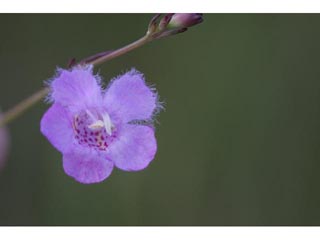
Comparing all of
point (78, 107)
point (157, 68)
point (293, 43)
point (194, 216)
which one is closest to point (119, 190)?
point (194, 216)

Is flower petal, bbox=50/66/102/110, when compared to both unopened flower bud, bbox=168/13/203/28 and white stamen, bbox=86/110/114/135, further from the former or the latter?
unopened flower bud, bbox=168/13/203/28

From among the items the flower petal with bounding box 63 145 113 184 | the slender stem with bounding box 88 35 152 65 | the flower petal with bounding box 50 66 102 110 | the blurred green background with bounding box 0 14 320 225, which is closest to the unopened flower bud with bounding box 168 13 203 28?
the slender stem with bounding box 88 35 152 65

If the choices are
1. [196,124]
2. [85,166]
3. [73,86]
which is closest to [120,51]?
[73,86]

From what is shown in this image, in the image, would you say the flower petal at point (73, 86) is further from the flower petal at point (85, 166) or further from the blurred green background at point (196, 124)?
the blurred green background at point (196, 124)

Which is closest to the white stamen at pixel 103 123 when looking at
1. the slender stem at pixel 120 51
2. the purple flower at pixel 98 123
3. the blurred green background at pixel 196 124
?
the purple flower at pixel 98 123

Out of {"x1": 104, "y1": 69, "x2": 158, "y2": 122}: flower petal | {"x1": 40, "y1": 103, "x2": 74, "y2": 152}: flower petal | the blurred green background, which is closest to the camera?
{"x1": 40, "y1": 103, "x2": 74, "y2": 152}: flower petal

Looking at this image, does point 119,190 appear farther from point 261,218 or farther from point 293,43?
point 293,43

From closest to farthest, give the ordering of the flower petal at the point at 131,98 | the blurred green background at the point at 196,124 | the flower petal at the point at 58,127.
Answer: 1. the flower petal at the point at 58,127
2. the flower petal at the point at 131,98
3. the blurred green background at the point at 196,124
